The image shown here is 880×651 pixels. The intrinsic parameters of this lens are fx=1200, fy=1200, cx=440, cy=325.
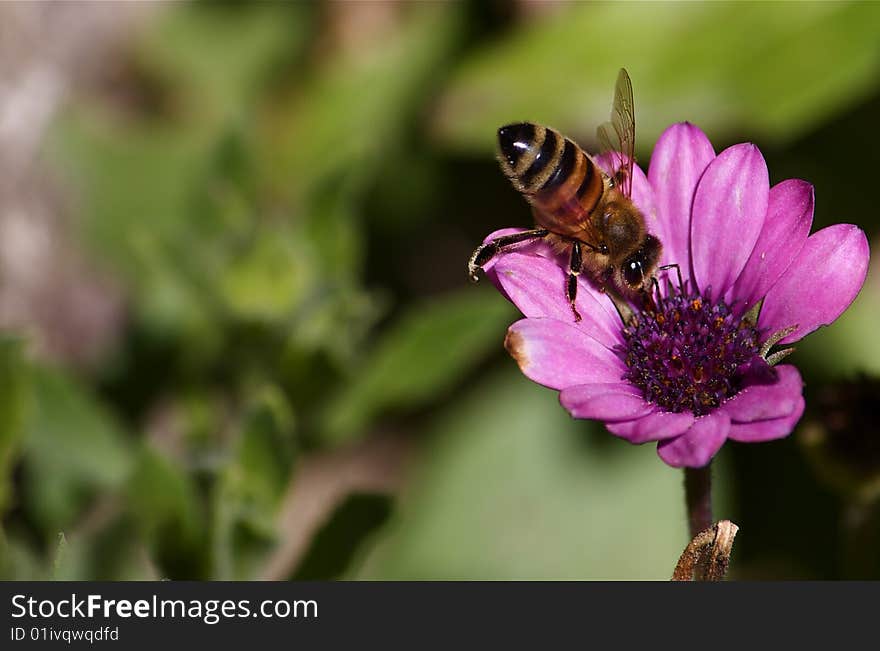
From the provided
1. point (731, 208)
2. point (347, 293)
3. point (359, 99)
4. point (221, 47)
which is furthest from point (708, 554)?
point (221, 47)

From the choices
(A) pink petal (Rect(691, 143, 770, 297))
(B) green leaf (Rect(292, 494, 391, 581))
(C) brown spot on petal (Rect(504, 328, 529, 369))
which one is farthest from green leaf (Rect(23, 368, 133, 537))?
(A) pink petal (Rect(691, 143, 770, 297))

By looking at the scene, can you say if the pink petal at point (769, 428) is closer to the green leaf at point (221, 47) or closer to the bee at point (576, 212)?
the bee at point (576, 212)

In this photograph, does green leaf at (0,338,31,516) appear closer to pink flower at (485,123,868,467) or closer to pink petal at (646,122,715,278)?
pink flower at (485,123,868,467)

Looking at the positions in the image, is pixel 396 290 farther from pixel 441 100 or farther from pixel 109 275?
pixel 109 275

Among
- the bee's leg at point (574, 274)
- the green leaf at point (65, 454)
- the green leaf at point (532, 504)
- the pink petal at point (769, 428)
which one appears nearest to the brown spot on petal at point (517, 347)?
the bee's leg at point (574, 274)

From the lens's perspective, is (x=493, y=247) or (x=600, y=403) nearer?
(x=600, y=403)

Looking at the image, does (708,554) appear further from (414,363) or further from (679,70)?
(679,70)
